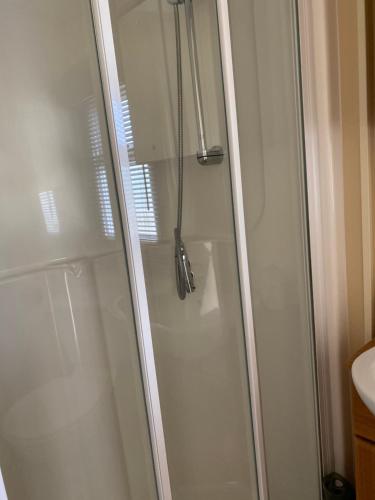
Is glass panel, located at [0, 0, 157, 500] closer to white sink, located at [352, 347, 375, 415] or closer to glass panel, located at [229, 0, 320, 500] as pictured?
glass panel, located at [229, 0, 320, 500]

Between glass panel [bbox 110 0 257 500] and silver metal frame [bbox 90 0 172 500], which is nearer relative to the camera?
silver metal frame [bbox 90 0 172 500]

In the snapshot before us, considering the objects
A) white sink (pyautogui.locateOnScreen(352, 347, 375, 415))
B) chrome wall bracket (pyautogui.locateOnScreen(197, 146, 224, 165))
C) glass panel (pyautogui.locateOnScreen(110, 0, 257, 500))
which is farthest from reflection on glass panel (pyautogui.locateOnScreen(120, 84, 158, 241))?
white sink (pyautogui.locateOnScreen(352, 347, 375, 415))

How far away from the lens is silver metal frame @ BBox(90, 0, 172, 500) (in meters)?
0.89

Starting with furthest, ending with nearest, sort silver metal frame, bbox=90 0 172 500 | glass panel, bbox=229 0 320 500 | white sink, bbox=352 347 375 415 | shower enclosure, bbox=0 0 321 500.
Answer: glass panel, bbox=229 0 320 500 < shower enclosure, bbox=0 0 321 500 < silver metal frame, bbox=90 0 172 500 < white sink, bbox=352 347 375 415

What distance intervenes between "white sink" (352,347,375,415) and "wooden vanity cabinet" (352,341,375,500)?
0.09 m

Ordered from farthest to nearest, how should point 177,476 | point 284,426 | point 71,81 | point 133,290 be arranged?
point 284,426
point 177,476
point 71,81
point 133,290

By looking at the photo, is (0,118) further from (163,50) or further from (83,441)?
(83,441)

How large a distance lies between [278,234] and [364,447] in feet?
1.98

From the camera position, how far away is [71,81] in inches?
40.3

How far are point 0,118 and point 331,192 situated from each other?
0.95m

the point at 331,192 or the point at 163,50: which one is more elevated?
the point at 163,50

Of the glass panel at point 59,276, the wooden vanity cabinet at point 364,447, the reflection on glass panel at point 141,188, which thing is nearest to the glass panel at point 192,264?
the reflection on glass panel at point 141,188

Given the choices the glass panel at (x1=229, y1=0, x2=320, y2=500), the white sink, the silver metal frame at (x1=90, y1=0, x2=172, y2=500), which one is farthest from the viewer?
the glass panel at (x1=229, y1=0, x2=320, y2=500)

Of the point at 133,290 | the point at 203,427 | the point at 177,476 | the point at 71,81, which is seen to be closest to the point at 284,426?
the point at 203,427
